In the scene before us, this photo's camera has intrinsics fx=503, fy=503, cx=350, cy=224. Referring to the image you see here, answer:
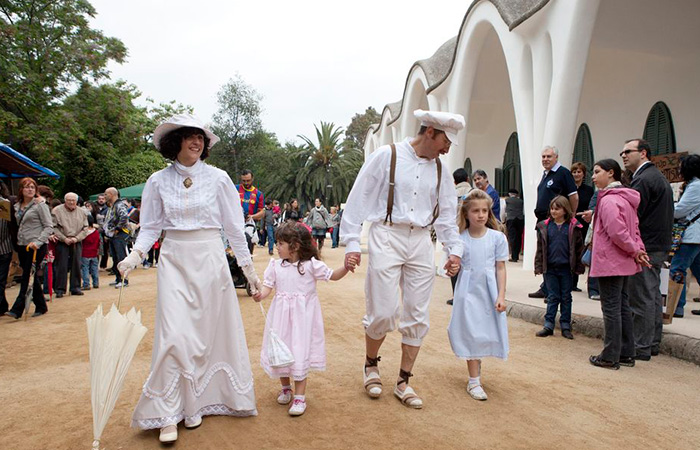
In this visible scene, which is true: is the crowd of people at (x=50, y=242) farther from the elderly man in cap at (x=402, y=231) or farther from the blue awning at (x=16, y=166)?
the elderly man in cap at (x=402, y=231)

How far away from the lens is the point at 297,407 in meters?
3.49

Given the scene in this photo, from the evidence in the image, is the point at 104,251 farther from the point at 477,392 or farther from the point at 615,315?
the point at 615,315

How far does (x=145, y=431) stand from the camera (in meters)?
3.28

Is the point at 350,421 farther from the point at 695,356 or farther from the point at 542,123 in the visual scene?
the point at 542,123

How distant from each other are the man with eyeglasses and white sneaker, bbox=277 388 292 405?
3441 millimetres

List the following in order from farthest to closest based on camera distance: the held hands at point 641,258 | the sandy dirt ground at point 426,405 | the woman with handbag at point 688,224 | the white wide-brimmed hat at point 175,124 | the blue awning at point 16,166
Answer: the blue awning at point 16,166, the woman with handbag at point 688,224, the held hands at point 641,258, the white wide-brimmed hat at point 175,124, the sandy dirt ground at point 426,405

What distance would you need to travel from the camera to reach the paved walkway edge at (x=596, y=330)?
496 centimetres

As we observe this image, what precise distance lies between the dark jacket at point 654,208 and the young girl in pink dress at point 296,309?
10.7 feet

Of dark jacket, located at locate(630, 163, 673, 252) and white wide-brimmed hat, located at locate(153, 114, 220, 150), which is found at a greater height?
white wide-brimmed hat, located at locate(153, 114, 220, 150)

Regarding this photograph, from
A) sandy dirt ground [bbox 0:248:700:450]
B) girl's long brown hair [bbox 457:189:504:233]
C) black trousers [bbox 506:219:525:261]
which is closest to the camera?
sandy dirt ground [bbox 0:248:700:450]

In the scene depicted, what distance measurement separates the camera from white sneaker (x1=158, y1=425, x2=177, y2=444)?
9.89ft

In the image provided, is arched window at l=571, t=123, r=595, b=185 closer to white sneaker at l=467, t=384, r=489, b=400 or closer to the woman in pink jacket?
the woman in pink jacket

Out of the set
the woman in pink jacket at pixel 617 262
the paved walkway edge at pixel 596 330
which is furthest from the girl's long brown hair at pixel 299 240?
the paved walkway edge at pixel 596 330

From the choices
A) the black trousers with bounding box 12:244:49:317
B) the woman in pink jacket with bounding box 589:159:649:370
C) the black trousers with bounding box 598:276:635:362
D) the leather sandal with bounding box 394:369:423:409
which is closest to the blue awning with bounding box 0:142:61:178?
the black trousers with bounding box 12:244:49:317
